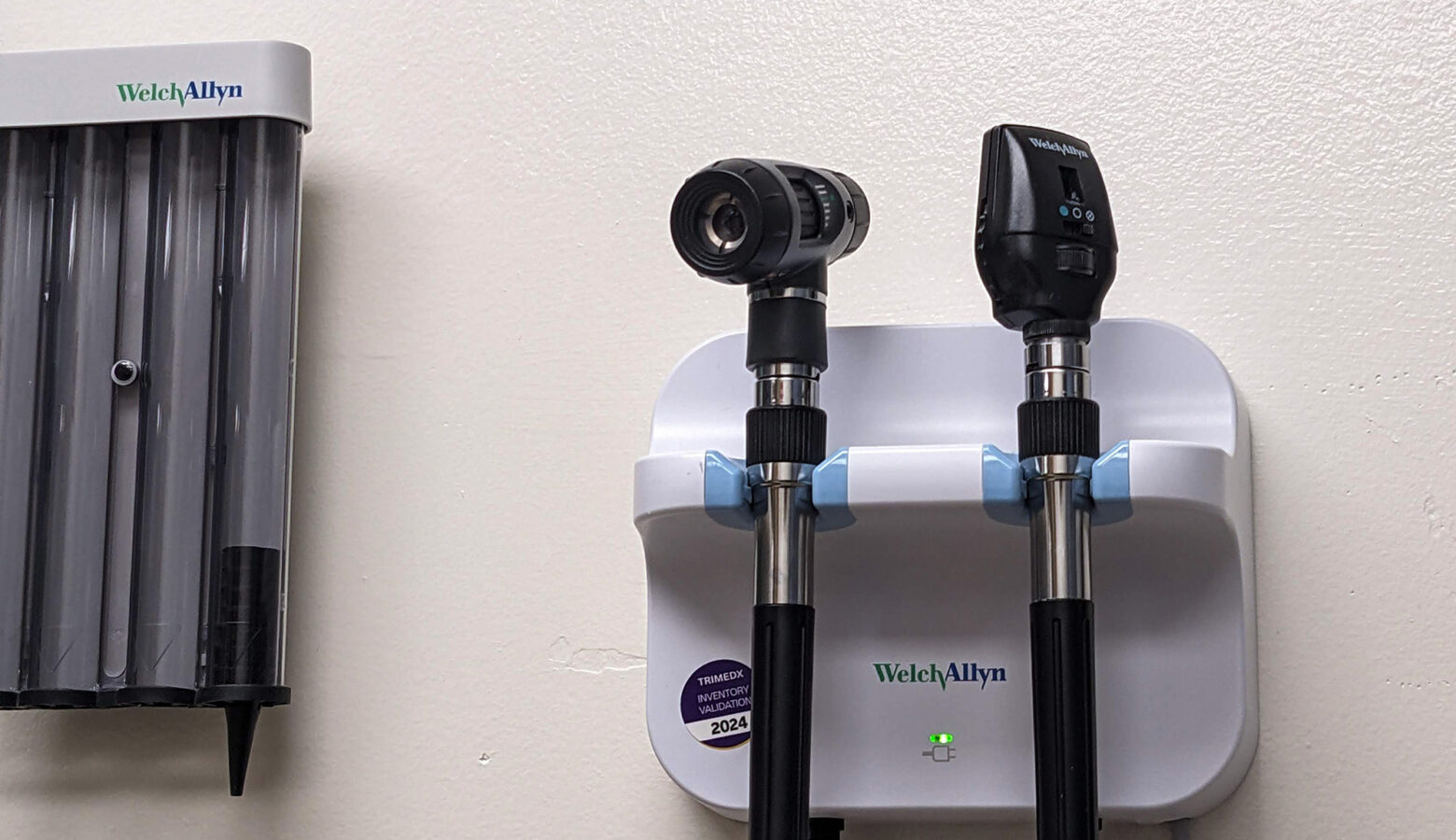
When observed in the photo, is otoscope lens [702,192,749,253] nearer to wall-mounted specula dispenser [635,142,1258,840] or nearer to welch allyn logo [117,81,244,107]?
wall-mounted specula dispenser [635,142,1258,840]

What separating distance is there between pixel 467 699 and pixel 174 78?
393 millimetres

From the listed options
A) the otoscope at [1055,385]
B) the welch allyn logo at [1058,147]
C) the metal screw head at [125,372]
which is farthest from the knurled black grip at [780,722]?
the metal screw head at [125,372]

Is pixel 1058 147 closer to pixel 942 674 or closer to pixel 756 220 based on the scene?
pixel 756 220

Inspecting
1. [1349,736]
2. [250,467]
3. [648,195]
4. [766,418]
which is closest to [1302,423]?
[1349,736]

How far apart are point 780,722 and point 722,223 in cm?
23

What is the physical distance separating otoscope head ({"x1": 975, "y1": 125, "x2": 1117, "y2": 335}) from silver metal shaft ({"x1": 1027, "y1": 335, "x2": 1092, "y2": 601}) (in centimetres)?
1

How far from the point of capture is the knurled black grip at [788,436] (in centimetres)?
74

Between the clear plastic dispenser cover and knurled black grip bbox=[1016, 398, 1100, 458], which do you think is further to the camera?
the clear plastic dispenser cover

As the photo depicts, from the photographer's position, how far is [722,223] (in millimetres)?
741

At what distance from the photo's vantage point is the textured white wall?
79 centimetres

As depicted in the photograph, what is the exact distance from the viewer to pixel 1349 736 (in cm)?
77

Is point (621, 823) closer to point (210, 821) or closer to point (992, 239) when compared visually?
point (210, 821)

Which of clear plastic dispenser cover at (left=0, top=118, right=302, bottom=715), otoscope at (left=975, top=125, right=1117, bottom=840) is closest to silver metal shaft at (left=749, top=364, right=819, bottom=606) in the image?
otoscope at (left=975, top=125, right=1117, bottom=840)

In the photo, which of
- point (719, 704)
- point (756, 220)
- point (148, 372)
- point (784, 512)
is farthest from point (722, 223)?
point (148, 372)
